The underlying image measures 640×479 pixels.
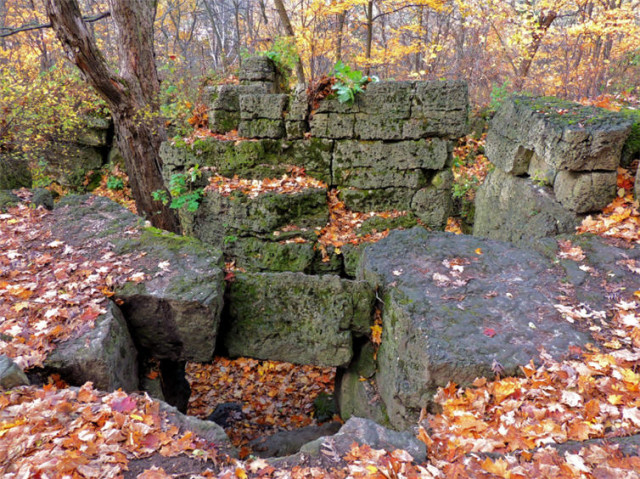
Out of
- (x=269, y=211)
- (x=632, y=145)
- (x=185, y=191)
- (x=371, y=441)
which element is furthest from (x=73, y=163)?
(x=632, y=145)

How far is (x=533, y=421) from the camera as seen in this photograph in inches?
Answer: 96.3

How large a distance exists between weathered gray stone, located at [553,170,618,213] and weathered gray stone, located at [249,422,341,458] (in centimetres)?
417

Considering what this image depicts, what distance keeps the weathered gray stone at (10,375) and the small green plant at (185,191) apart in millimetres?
4384

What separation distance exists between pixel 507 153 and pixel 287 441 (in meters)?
5.21

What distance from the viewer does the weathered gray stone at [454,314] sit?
3020mm

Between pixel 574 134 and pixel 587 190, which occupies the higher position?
pixel 574 134

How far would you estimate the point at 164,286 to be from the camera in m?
3.76

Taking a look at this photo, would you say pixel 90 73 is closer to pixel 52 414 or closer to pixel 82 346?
pixel 82 346

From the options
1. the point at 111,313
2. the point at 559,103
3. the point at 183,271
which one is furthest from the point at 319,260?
the point at 559,103

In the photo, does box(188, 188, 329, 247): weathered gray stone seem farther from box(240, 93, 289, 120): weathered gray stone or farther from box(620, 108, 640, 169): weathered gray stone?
box(620, 108, 640, 169): weathered gray stone

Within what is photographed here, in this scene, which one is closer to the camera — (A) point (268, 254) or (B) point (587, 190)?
(B) point (587, 190)

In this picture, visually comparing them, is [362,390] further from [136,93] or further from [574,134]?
[136,93]

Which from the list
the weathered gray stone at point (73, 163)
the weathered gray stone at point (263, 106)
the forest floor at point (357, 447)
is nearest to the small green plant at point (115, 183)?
the weathered gray stone at point (73, 163)

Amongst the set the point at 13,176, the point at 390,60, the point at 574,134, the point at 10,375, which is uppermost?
the point at 390,60
